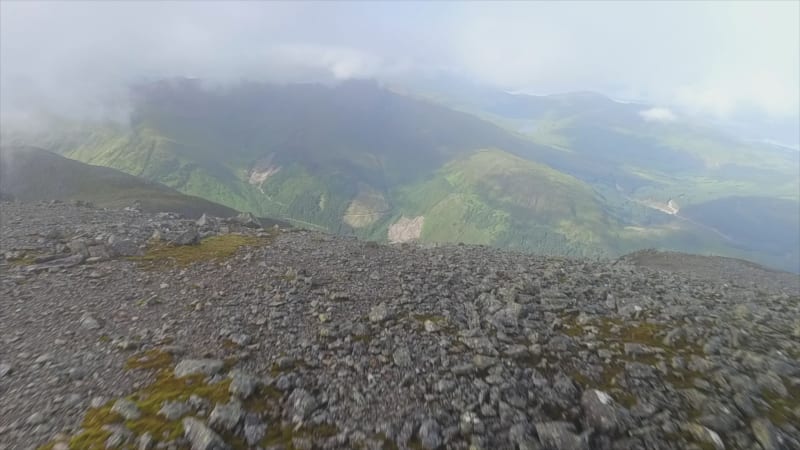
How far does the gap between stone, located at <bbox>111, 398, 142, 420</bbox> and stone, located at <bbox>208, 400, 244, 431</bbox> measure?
6.02 feet

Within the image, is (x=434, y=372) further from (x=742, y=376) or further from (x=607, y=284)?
(x=607, y=284)

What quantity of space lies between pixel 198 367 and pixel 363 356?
491 centimetres

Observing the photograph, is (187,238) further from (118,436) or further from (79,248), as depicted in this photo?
(118,436)

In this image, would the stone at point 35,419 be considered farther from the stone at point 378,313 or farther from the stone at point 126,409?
the stone at point 378,313

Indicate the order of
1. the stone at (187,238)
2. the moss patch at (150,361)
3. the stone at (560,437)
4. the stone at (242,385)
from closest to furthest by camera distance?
the stone at (560,437) → the stone at (242,385) → the moss patch at (150,361) → the stone at (187,238)

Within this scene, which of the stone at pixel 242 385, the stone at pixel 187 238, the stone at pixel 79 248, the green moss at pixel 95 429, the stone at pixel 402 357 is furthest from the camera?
the stone at pixel 187 238

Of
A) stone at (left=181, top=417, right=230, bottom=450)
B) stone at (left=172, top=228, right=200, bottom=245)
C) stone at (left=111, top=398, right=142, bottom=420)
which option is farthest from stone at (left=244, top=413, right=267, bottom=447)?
stone at (left=172, top=228, right=200, bottom=245)

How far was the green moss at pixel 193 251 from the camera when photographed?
21.9 metres

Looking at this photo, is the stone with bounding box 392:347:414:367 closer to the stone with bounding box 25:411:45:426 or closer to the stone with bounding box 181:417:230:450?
the stone with bounding box 181:417:230:450

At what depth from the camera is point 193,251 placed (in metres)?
23.9

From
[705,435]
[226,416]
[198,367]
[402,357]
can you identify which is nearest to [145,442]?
[226,416]

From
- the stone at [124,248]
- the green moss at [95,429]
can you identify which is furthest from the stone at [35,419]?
the stone at [124,248]

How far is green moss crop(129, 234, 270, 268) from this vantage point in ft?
72.0

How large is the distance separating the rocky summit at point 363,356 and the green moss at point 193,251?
6.6 inches
